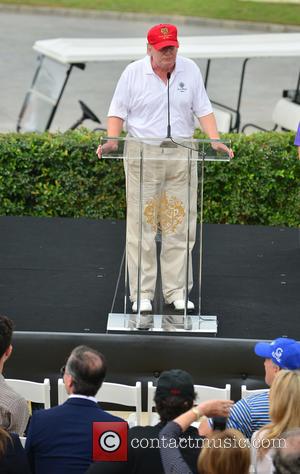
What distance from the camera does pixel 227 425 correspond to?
6195mm

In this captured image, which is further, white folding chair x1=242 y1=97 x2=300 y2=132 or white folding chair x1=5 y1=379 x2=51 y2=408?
white folding chair x1=242 y1=97 x2=300 y2=132

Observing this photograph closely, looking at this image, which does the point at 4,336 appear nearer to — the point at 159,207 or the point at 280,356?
the point at 280,356

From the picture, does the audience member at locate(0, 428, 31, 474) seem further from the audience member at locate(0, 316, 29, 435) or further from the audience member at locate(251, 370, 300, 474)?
the audience member at locate(251, 370, 300, 474)

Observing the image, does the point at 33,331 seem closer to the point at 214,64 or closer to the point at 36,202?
the point at 36,202

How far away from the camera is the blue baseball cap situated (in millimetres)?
6434

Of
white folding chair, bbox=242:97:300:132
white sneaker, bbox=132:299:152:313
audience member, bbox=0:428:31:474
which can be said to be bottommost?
audience member, bbox=0:428:31:474

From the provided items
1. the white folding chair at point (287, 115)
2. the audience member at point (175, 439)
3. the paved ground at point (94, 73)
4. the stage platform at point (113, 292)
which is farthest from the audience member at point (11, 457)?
the paved ground at point (94, 73)

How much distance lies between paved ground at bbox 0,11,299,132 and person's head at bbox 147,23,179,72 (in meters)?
9.97

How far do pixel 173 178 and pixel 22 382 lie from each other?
1.93 metres

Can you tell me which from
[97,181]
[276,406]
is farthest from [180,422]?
[97,181]

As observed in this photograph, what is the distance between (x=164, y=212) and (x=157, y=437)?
3193 millimetres

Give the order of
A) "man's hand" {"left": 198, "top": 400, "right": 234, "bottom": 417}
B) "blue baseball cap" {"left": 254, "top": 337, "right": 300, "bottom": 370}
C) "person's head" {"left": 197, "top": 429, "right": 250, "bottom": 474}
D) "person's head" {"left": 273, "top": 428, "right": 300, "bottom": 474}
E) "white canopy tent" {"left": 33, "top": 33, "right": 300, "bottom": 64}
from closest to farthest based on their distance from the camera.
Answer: "person's head" {"left": 273, "top": 428, "right": 300, "bottom": 474} < "person's head" {"left": 197, "top": 429, "right": 250, "bottom": 474} < "man's hand" {"left": 198, "top": 400, "right": 234, "bottom": 417} < "blue baseball cap" {"left": 254, "top": 337, "right": 300, "bottom": 370} < "white canopy tent" {"left": 33, "top": 33, "right": 300, "bottom": 64}

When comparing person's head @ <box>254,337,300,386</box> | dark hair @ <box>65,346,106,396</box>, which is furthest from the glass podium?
dark hair @ <box>65,346,106,396</box>

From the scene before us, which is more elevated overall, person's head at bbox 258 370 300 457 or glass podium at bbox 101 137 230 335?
glass podium at bbox 101 137 230 335
